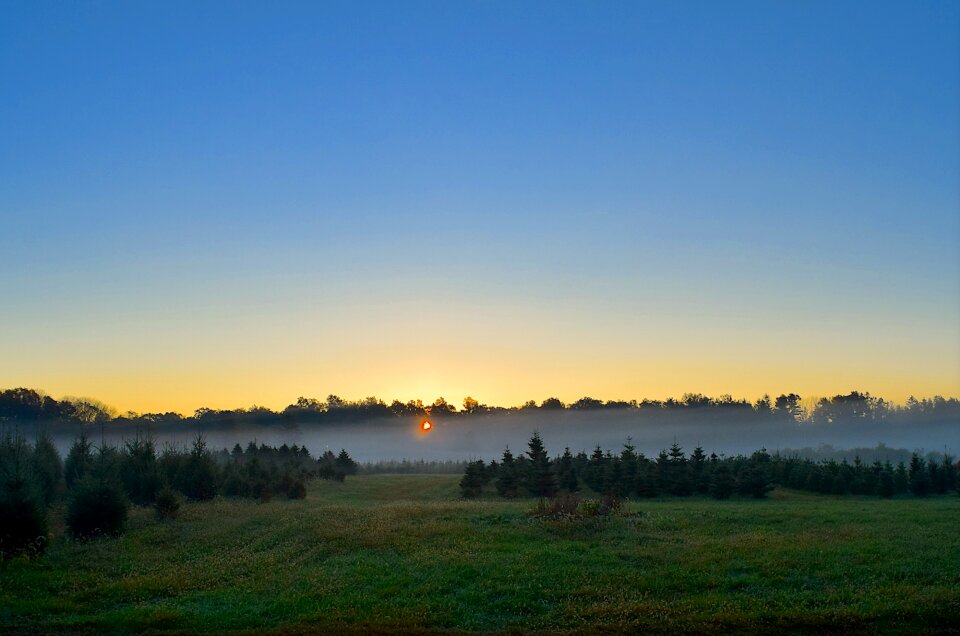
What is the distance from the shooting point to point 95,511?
84.5 ft

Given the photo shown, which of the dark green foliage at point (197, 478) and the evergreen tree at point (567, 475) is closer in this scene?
the dark green foliage at point (197, 478)

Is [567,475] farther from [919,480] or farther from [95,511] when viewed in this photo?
[95,511]

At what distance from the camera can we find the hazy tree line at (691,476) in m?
45.3

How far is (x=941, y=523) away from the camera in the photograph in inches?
985

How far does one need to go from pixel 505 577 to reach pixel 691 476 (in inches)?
1283

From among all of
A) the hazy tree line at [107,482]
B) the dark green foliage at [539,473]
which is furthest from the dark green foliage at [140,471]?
the dark green foliage at [539,473]

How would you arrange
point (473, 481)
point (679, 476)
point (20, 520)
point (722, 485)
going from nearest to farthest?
point (20, 520) < point (722, 485) < point (679, 476) < point (473, 481)

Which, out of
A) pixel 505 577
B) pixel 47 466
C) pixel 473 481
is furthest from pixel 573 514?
pixel 47 466

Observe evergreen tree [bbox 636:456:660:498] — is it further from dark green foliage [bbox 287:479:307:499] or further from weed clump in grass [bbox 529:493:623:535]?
dark green foliage [bbox 287:479:307:499]

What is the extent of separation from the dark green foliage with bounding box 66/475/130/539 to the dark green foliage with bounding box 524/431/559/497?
27.7 m

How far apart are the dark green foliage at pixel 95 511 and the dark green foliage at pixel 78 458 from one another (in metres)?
16.3

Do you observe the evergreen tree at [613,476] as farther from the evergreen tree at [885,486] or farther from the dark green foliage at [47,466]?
the dark green foliage at [47,466]

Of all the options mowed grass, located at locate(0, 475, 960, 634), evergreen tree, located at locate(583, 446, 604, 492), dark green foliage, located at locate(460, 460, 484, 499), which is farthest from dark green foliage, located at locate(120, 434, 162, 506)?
evergreen tree, located at locate(583, 446, 604, 492)

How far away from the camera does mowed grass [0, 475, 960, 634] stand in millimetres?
14117
